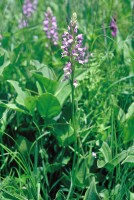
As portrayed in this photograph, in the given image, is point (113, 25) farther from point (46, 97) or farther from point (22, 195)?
point (22, 195)

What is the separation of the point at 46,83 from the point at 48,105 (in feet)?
0.52

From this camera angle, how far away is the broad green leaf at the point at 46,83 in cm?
231

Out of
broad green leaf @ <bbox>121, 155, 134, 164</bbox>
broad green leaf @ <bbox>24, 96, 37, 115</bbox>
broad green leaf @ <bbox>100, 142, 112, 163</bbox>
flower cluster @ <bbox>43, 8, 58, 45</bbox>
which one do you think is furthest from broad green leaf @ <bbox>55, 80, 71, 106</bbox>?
flower cluster @ <bbox>43, 8, 58, 45</bbox>

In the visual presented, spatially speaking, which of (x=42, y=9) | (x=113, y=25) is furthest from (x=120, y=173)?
(x=42, y=9)

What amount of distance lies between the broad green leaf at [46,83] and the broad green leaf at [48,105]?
5.3 inches

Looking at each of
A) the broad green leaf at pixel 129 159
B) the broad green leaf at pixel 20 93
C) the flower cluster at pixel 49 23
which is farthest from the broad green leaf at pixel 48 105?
the flower cluster at pixel 49 23

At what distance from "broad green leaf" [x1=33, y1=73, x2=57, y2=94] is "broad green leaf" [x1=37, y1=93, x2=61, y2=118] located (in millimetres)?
135

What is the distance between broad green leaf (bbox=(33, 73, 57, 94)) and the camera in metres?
2.31


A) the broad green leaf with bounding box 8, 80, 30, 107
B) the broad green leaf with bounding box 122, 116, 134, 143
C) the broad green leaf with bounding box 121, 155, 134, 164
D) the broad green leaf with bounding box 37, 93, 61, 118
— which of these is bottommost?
the broad green leaf with bounding box 121, 155, 134, 164

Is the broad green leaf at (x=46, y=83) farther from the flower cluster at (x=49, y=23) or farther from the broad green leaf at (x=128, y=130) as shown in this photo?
the flower cluster at (x=49, y=23)

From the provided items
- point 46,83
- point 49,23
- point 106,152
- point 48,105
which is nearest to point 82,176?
point 106,152

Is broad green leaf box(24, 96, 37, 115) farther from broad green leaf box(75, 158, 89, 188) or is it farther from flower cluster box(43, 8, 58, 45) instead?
flower cluster box(43, 8, 58, 45)

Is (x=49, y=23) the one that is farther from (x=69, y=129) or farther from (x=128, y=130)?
(x=128, y=130)

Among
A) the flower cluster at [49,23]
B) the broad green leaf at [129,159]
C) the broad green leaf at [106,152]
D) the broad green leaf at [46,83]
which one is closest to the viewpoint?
the broad green leaf at [129,159]
